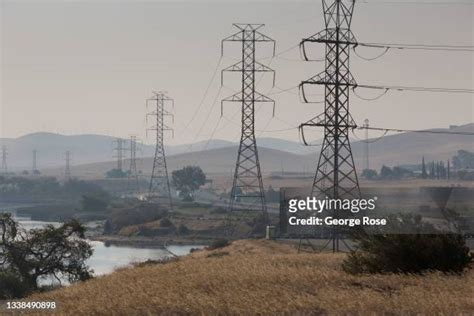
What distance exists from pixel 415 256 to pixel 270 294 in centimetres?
914

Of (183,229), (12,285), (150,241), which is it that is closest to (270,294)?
(12,285)

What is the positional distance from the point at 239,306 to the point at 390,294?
189 inches

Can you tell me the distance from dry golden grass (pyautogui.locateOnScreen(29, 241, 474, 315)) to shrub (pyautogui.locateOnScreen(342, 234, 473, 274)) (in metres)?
1.38

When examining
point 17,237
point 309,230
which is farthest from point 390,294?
point 17,237

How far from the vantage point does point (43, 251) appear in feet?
207

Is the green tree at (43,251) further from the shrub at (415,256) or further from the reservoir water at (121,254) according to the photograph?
the shrub at (415,256)

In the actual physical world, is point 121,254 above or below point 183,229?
below

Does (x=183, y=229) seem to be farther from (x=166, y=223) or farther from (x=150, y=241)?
(x=150, y=241)

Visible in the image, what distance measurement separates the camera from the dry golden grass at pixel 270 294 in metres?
21.8

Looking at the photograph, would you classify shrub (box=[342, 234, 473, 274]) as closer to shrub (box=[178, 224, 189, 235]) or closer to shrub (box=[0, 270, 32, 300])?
shrub (box=[0, 270, 32, 300])

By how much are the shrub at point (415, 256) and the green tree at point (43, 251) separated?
32.8 metres

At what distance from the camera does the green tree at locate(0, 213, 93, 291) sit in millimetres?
61125

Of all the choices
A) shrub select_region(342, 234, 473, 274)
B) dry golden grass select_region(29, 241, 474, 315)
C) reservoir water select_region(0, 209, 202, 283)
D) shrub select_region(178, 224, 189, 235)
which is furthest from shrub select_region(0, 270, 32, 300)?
shrub select_region(178, 224, 189, 235)

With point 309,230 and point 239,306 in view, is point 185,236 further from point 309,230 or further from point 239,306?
point 239,306
